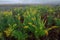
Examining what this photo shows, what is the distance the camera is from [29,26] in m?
4.25

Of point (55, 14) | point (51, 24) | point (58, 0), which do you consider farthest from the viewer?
point (58, 0)

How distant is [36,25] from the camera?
14.0 feet

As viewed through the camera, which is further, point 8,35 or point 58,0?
point 58,0

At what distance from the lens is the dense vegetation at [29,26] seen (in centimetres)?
419

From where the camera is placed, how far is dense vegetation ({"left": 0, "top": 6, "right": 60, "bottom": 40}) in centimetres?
419

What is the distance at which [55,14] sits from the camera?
487 centimetres

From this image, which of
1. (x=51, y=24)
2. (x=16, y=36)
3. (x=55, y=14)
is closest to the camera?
(x=16, y=36)

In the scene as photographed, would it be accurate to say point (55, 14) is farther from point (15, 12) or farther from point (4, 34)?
point (4, 34)

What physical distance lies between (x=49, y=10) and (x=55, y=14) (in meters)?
0.24

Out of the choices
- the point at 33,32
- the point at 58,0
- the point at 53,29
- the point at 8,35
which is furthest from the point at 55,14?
the point at 58,0

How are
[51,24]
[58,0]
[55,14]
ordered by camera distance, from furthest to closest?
[58,0] → [55,14] → [51,24]

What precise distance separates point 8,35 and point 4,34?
0.10 metres

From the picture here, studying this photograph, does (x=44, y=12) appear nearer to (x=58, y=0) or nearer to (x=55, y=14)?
(x=55, y=14)

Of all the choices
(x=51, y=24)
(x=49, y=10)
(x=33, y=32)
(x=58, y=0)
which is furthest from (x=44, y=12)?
(x=58, y=0)
